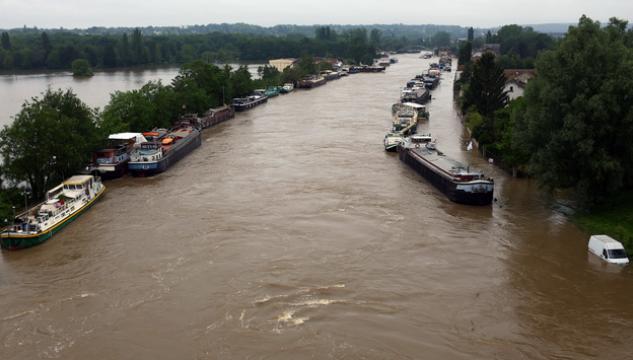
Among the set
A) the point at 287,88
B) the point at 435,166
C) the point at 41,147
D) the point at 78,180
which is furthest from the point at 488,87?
the point at 287,88

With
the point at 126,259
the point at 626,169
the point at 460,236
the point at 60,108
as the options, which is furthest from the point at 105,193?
the point at 626,169

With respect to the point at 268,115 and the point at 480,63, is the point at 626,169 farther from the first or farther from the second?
the point at 268,115

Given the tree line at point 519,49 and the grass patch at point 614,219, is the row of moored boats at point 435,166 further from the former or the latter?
the tree line at point 519,49

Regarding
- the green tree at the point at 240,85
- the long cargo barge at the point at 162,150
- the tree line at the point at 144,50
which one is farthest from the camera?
the tree line at the point at 144,50

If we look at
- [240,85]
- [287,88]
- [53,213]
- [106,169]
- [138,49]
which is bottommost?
[53,213]

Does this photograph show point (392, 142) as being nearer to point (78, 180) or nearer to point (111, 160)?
point (111, 160)

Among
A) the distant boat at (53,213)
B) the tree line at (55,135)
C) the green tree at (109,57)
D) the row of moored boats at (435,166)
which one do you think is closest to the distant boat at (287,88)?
the row of moored boats at (435,166)
